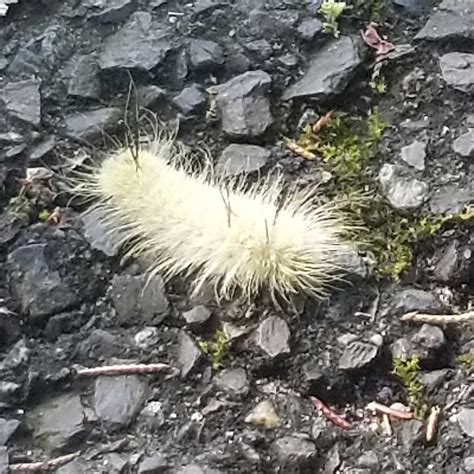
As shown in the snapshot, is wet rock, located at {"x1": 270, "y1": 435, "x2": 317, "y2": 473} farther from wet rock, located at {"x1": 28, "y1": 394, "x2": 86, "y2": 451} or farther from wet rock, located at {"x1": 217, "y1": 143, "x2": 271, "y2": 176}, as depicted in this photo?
wet rock, located at {"x1": 217, "y1": 143, "x2": 271, "y2": 176}

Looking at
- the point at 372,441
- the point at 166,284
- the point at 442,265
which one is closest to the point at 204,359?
the point at 166,284

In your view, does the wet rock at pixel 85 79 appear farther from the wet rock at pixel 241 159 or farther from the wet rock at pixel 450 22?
the wet rock at pixel 450 22

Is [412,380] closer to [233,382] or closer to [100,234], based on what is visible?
[233,382]

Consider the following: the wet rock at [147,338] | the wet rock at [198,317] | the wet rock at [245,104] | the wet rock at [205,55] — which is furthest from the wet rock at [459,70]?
the wet rock at [147,338]

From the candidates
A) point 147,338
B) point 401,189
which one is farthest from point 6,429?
point 401,189

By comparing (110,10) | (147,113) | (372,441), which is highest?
(110,10)

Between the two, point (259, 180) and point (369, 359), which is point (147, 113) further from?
point (369, 359)

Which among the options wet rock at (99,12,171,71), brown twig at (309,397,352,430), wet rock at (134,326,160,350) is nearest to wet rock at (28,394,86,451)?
wet rock at (134,326,160,350)
